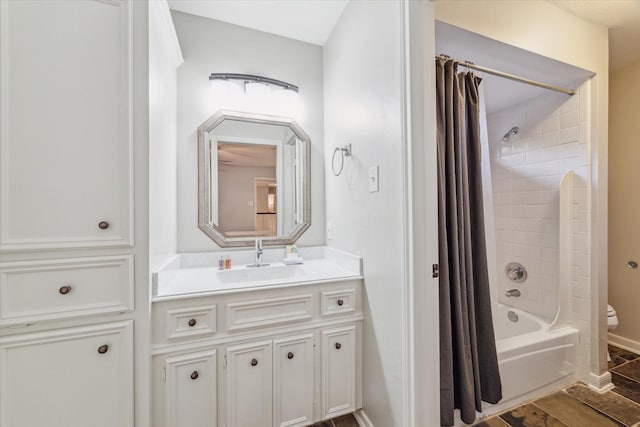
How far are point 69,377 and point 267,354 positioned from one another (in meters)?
0.79

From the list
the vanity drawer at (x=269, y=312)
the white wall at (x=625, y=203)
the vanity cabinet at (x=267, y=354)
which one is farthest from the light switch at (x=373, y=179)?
the white wall at (x=625, y=203)

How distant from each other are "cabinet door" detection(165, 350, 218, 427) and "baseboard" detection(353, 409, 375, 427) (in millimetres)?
798

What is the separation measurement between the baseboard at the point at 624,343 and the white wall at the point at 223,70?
2.79 m

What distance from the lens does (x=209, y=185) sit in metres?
1.87

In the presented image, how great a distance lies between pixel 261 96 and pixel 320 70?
57 cm

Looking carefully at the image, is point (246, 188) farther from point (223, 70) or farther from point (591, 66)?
point (591, 66)

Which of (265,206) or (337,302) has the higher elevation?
(265,206)

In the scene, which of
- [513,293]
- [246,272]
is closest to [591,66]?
[513,293]

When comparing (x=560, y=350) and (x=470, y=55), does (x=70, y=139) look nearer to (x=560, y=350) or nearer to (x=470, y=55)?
(x=470, y=55)

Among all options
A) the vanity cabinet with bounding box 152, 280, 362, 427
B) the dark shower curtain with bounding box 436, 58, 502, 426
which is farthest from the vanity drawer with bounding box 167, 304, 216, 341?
the dark shower curtain with bounding box 436, 58, 502, 426

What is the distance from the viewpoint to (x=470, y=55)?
1643 mm

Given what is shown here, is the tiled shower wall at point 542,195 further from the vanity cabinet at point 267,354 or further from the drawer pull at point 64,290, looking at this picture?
the drawer pull at point 64,290

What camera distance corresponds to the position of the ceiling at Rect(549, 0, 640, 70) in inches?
63.8

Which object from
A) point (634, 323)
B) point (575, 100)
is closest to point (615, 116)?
point (575, 100)
